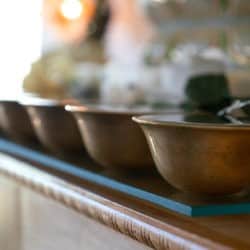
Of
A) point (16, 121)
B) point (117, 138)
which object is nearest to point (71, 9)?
point (16, 121)

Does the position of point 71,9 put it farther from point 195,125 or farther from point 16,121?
point 195,125

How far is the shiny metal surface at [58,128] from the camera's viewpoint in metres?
0.77

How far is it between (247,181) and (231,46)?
0.50 metres

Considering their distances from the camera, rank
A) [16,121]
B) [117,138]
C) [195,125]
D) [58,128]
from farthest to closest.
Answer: [16,121], [58,128], [117,138], [195,125]

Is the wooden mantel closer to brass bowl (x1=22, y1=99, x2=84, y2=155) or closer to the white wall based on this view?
brass bowl (x1=22, y1=99, x2=84, y2=155)

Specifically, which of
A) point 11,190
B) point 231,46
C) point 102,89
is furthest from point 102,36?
point 11,190

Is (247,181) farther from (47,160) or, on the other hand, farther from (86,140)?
(47,160)

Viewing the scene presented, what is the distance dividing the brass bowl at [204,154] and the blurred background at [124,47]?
20 centimetres

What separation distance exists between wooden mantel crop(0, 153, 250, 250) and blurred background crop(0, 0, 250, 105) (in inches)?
7.8

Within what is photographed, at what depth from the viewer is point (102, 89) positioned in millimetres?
1188

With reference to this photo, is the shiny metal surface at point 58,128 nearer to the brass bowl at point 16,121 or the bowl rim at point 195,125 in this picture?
the brass bowl at point 16,121

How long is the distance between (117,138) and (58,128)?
0.16 m

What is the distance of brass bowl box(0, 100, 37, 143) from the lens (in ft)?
2.93

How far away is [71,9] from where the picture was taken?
1.77 meters
